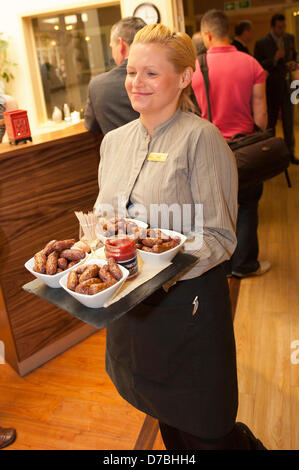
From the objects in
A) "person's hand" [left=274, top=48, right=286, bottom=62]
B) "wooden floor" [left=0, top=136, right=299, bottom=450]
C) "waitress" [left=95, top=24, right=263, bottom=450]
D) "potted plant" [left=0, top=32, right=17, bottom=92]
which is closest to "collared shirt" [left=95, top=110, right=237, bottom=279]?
"waitress" [left=95, top=24, right=263, bottom=450]

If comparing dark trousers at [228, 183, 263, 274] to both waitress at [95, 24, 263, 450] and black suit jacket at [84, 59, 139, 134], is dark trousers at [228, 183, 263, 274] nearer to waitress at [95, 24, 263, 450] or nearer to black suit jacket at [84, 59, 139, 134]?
black suit jacket at [84, 59, 139, 134]

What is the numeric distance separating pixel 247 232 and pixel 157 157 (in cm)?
207

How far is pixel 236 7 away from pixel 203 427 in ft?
27.5

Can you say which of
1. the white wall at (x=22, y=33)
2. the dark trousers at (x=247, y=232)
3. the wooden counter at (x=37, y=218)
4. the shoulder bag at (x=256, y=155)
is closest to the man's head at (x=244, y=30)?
the white wall at (x=22, y=33)

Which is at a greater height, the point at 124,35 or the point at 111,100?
the point at 124,35

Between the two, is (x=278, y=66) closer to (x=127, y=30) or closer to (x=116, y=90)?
(x=127, y=30)

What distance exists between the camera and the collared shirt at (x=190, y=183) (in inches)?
51.6

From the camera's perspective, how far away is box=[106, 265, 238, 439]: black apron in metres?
Result: 1.42

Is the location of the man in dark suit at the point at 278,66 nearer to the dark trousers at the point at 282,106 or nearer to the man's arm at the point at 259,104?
the dark trousers at the point at 282,106

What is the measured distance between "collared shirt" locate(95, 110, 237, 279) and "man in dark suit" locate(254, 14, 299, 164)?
437 cm

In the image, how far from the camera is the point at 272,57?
5449 millimetres

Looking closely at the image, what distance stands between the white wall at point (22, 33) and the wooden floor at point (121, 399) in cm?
342

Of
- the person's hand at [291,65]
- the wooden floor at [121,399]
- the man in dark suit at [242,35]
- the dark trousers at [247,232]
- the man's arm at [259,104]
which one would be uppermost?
the man in dark suit at [242,35]

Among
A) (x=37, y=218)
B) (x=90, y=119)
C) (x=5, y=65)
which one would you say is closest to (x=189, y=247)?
(x=37, y=218)
